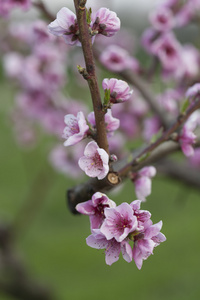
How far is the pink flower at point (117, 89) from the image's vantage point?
85cm

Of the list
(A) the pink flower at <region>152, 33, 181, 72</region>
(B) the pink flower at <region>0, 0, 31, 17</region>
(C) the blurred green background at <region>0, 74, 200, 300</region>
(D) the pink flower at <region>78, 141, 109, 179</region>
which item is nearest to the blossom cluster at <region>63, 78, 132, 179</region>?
(D) the pink flower at <region>78, 141, 109, 179</region>

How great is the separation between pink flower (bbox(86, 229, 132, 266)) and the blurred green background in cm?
206

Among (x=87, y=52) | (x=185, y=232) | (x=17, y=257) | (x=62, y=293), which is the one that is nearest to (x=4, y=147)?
(x=185, y=232)

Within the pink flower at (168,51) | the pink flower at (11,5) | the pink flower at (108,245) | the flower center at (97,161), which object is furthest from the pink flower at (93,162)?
the pink flower at (168,51)

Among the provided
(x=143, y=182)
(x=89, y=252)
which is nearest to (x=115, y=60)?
(x=143, y=182)

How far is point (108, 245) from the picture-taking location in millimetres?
773

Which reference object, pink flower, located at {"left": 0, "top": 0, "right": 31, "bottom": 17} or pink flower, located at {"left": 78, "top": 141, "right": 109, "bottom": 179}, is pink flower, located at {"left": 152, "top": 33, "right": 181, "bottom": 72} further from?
pink flower, located at {"left": 78, "top": 141, "right": 109, "bottom": 179}

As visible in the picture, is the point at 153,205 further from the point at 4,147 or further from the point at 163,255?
the point at 4,147

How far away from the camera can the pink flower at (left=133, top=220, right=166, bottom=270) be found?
74 centimetres

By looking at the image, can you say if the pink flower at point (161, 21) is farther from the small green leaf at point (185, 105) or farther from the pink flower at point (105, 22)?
the pink flower at point (105, 22)

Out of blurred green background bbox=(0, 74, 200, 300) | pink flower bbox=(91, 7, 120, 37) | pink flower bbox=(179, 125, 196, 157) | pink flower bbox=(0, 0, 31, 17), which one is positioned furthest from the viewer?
blurred green background bbox=(0, 74, 200, 300)

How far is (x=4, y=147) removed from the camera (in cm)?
1120

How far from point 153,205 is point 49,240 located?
2147 millimetres

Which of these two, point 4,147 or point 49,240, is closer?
point 49,240
